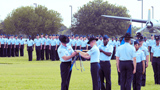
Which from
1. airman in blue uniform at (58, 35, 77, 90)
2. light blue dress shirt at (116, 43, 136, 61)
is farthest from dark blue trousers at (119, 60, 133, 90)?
airman in blue uniform at (58, 35, 77, 90)

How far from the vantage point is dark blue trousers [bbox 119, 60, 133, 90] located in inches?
362

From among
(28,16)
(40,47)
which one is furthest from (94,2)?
(40,47)

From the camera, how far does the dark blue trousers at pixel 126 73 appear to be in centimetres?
920

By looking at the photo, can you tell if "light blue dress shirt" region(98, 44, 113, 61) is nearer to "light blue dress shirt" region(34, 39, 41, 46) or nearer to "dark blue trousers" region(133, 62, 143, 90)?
"dark blue trousers" region(133, 62, 143, 90)

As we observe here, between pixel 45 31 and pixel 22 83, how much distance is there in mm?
44422

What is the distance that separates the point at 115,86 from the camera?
1238cm

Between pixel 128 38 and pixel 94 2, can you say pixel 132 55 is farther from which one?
pixel 94 2

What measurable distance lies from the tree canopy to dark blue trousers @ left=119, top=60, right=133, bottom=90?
47.3m

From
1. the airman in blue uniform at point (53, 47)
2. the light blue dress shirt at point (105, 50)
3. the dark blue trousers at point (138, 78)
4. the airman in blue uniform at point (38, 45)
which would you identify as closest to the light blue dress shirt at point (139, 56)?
the dark blue trousers at point (138, 78)

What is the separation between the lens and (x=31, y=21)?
2221 inches

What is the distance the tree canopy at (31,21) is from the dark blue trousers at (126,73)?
47.3 meters

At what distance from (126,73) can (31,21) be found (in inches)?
1910

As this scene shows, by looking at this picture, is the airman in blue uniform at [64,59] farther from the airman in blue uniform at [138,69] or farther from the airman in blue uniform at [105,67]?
the airman in blue uniform at [138,69]

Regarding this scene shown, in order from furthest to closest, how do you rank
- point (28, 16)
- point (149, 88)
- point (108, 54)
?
point (28, 16), point (149, 88), point (108, 54)
